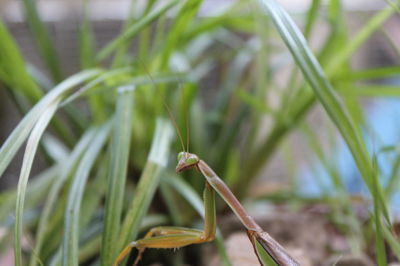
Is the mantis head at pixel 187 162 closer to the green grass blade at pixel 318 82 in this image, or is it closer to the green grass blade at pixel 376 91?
the green grass blade at pixel 318 82

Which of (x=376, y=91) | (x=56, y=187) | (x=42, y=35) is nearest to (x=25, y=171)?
(x=56, y=187)

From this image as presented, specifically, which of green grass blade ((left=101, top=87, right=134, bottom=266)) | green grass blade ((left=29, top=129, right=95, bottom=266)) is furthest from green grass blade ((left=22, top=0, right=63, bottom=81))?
green grass blade ((left=101, top=87, right=134, bottom=266))

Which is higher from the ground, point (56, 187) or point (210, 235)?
point (56, 187)

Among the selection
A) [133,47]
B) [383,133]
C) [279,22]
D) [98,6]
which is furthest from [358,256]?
[98,6]

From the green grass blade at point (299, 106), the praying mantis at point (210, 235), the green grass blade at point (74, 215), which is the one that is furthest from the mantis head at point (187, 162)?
the green grass blade at point (299, 106)

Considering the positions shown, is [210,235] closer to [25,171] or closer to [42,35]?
[25,171]

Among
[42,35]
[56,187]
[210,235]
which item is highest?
[42,35]
